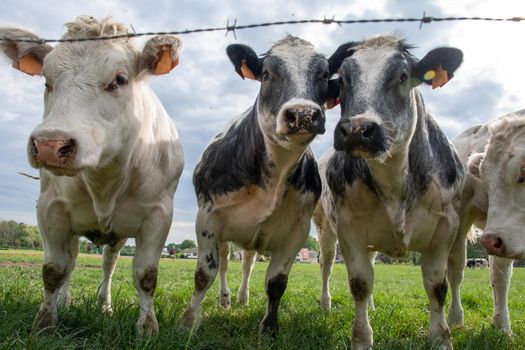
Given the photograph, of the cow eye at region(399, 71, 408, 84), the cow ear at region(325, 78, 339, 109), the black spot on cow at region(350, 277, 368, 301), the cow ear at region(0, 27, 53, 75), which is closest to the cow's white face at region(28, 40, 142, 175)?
the cow ear at region(0, 27, 53, 75)

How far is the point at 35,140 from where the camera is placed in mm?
3537

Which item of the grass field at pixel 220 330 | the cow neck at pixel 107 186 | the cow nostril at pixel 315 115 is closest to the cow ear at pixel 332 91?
the cow nostril at pixel 315 115

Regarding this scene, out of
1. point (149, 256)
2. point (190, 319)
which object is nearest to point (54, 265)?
point (149, 256)

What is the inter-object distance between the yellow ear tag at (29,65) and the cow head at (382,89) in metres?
2.69

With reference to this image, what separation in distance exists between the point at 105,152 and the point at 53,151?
69 cm

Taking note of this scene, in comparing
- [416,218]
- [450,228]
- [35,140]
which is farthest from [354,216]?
[35,140]

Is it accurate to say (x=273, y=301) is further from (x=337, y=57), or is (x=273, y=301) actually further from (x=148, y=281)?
(x=337, y=57)

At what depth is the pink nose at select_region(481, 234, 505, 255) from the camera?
14.4 feet

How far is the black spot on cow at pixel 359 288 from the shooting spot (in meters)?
5.10

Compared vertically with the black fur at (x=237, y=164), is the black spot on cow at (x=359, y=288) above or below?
below

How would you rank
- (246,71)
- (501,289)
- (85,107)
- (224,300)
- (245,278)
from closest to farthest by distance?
1. (85,107)
2. (246,71)
3. (501,289)
4. (224,300)
5. (245,278)

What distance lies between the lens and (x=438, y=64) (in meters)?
4.81

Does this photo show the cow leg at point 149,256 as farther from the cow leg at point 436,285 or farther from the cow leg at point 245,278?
the cow leg at point 245,278

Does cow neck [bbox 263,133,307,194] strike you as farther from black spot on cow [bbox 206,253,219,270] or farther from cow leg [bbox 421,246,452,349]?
cow leg [bbox 421,246,452,349]
